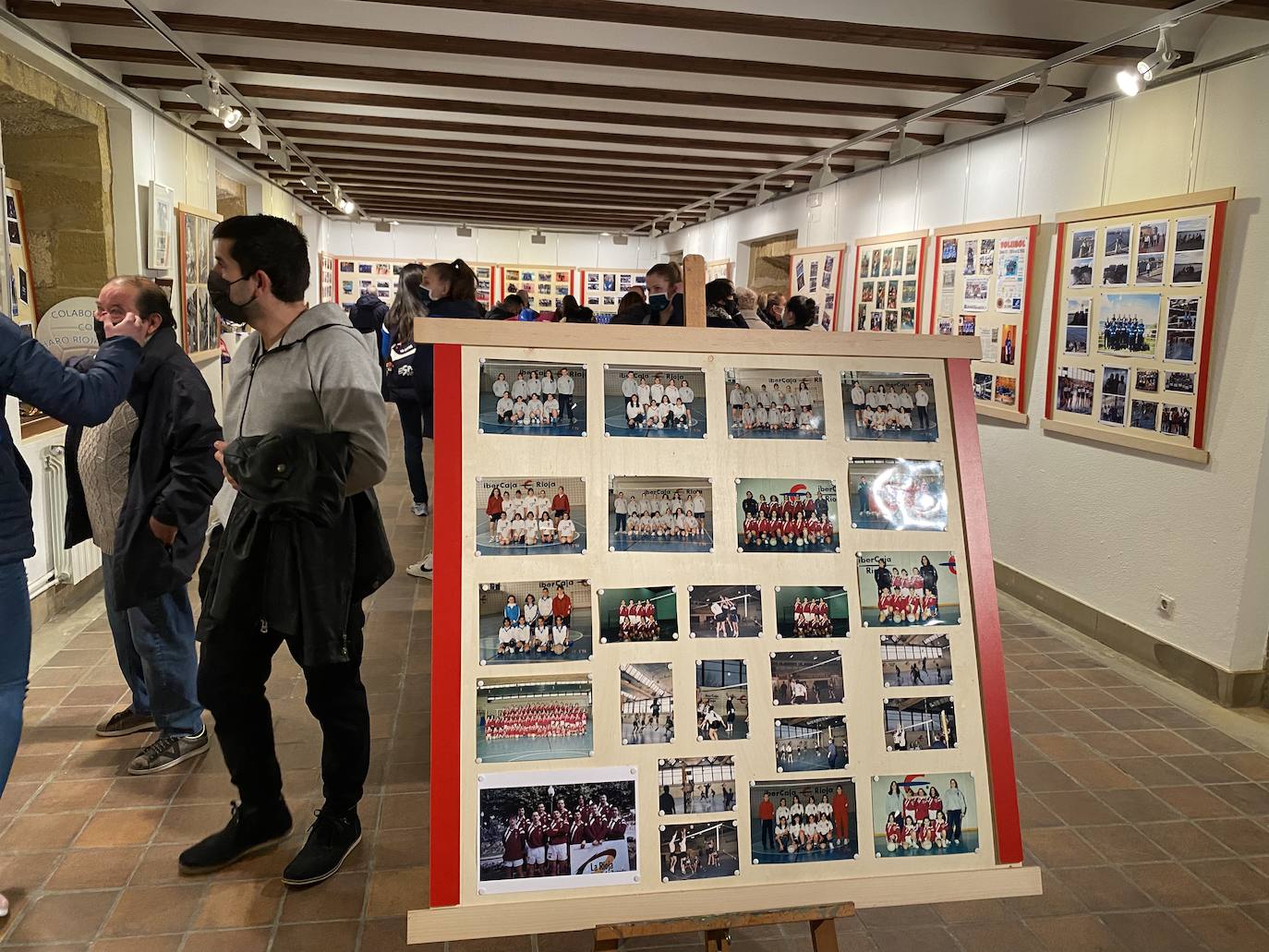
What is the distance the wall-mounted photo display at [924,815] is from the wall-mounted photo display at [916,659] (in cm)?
20

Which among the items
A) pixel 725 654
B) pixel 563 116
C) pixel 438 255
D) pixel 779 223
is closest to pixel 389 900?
pixel 725 654

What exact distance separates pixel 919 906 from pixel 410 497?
5911mm

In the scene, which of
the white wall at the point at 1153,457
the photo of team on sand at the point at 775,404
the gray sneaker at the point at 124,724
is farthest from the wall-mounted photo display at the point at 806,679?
the white wall at the point at 1153,457

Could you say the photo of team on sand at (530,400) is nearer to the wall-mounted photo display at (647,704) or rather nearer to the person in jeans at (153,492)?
the wall-mounted photo display at (647,704)

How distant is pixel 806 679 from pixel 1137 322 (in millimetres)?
3674

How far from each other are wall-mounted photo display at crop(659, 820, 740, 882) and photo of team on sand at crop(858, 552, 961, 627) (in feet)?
1.79

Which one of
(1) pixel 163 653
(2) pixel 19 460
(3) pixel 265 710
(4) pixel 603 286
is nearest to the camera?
(2) pixel 19 460

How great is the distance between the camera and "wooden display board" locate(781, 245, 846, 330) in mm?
8180

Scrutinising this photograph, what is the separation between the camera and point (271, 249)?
7.80 ft

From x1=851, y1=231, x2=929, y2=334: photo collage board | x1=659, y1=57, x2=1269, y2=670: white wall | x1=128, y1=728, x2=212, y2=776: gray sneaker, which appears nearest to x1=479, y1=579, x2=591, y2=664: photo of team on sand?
x1=128, y1=728, x2=212, y2=776: gray sneaker

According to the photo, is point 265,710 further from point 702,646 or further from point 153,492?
point 702,646

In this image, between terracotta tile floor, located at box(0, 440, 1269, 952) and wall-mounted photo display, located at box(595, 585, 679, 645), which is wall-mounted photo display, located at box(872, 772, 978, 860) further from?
terracotta tile floor, located at box(0, 440, 1269, 952)

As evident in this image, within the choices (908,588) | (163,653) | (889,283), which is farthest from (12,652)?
(889,283)

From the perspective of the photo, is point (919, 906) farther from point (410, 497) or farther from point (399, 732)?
point (410, 497)
